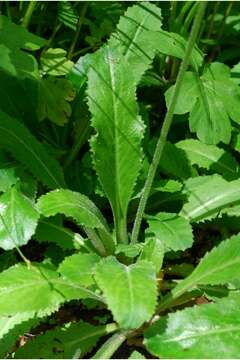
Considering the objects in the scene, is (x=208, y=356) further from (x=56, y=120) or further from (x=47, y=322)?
(x=56, y=120)

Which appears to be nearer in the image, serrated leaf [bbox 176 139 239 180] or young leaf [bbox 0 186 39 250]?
young leaf [bbox 0 186 39 250]

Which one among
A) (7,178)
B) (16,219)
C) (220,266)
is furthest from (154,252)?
(7,178)

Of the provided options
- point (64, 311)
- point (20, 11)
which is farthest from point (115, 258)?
point (20, 11)

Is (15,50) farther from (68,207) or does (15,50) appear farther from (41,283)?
(41,283)

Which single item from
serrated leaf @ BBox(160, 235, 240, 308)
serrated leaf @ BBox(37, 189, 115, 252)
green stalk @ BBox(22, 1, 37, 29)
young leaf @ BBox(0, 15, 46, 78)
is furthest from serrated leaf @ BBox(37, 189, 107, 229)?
A: green stalk @ BBox(22, 1, 37, 29)

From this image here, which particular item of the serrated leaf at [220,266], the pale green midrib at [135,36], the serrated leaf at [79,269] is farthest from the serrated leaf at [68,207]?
the pale green midrib at [135,36]

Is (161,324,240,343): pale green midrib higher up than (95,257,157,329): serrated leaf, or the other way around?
(95,257,157,329): serrated leaf

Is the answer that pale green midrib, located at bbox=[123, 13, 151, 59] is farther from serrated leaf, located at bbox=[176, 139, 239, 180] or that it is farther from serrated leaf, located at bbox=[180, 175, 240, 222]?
serrated leaf, located at bbox=[180, 175, 240, 222]

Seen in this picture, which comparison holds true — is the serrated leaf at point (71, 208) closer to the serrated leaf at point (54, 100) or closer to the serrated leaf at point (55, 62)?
the serrated leaf at point (54, 100)
